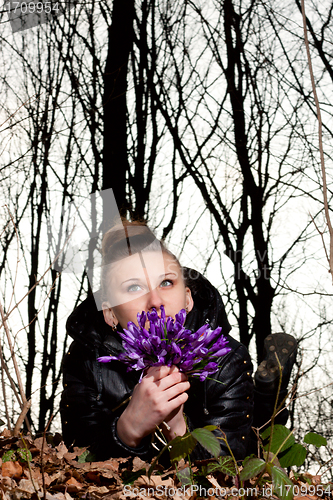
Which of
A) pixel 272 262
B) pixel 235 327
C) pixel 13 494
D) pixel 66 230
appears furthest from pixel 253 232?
pixel 13 494

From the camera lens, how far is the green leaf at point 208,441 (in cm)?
111

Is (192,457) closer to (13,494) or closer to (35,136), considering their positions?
(13,494)

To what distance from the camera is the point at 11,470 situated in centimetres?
139

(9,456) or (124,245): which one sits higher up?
(124,245)

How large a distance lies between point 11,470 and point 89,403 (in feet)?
1.76

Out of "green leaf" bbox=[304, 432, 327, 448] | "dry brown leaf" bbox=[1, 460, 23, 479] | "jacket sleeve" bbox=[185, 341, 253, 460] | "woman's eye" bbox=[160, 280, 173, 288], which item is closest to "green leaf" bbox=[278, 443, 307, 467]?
"green leaf" bbox=[304, 432, 327, 448]

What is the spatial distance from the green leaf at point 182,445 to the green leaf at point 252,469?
0.15m

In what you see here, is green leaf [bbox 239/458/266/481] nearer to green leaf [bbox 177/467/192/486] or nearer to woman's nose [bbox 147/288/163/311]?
green leaf [bbox 177/467/192/486]

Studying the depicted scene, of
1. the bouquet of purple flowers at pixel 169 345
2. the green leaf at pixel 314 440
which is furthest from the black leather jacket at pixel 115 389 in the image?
the bouquet of purple flowers at pixel 169 345

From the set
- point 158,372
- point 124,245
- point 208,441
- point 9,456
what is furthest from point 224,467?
point 124,245

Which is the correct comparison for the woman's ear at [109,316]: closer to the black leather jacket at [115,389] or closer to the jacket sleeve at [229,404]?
the black leather jacket at [115,389]

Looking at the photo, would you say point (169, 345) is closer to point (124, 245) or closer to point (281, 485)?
point (281, 485)

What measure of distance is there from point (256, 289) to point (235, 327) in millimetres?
389

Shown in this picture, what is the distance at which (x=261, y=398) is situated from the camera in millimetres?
2430
